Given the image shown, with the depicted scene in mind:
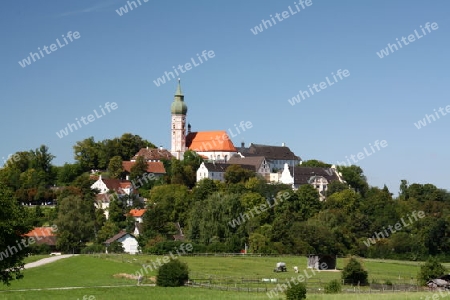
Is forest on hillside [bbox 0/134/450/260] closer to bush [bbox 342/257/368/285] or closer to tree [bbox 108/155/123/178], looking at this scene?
tree [bbox 108/155/123/178]

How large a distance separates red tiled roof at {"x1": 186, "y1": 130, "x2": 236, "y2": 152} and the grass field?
62.4 m

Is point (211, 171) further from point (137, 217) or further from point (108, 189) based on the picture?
point (137, 217)

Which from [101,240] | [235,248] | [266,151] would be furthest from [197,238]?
[266,151]

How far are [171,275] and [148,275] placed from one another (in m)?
5.42

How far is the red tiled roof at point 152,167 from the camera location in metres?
111

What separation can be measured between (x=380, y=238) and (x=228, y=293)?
4394cm

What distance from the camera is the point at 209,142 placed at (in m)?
131

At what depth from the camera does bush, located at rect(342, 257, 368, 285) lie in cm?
4934

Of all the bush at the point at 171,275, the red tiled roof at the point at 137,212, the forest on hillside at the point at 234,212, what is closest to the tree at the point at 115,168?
the forest on hillside at the point at 234,212

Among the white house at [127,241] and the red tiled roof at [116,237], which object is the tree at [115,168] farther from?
the white house at [127,241]

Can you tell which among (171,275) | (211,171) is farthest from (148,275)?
(211,171)

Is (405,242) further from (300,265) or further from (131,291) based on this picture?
(131,291)

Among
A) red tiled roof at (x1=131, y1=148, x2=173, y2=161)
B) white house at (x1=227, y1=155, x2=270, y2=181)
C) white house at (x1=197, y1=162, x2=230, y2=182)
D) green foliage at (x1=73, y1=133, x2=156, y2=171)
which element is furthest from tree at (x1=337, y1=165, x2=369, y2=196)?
green foliage at (x1=73, y1=133, x2=156, y2=171)

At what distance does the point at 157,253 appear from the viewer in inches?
2726
